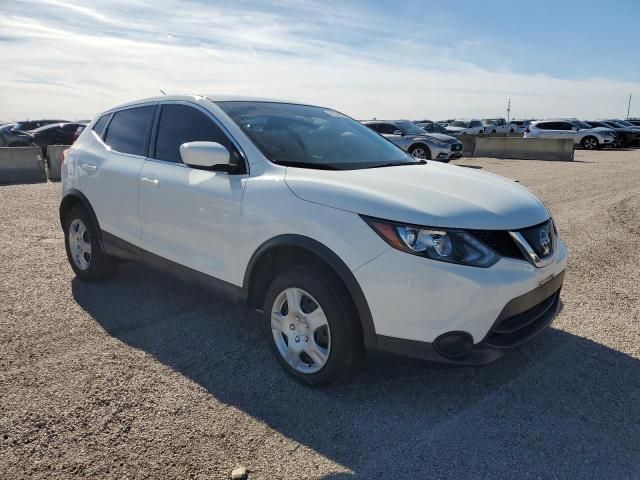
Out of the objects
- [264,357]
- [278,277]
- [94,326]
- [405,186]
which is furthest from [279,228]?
[94,326]

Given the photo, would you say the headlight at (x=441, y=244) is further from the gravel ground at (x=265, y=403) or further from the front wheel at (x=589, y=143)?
the front wheel at (x=589, y=143)

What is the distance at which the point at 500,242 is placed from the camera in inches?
106

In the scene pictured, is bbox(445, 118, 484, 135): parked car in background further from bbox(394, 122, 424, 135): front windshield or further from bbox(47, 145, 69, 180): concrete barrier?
bbox(47, 145, 69, 180): concrete barrier

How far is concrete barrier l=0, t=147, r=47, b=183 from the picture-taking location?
43.7 feet

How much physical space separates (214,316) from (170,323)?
35 centimetres

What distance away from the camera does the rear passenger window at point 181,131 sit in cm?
360

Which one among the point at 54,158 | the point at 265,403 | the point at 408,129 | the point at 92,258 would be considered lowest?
the point at 265,403

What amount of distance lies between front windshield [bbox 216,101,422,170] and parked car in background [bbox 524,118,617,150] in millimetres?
25827

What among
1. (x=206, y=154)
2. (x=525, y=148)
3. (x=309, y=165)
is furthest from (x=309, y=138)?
(x=525, y=148)

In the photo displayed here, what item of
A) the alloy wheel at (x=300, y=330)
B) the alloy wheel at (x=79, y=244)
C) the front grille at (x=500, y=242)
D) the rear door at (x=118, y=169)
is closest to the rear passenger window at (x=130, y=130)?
the rear door at (x=118, y=169)

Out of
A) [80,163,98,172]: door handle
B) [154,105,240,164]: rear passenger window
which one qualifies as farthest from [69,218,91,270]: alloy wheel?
[154,105,240,164]: rear passenger window

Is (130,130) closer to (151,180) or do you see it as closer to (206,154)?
(151,180)

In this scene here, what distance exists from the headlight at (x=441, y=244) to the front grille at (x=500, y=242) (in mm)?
45

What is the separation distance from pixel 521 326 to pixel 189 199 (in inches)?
90.2
